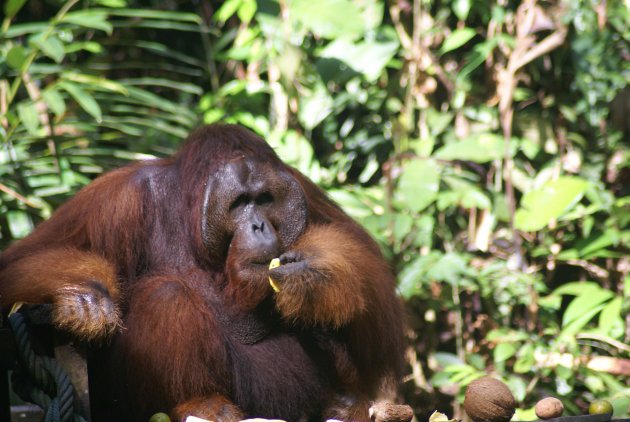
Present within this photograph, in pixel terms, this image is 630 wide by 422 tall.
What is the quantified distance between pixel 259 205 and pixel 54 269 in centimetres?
61

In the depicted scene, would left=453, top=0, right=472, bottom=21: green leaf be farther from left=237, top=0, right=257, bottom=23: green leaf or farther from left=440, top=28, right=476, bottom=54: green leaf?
left=237, top=0, right=257, bottom=23: green leaf

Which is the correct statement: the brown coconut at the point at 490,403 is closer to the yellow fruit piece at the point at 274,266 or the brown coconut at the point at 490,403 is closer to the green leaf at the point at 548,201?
the yellow fruit piece at the point at 274,266

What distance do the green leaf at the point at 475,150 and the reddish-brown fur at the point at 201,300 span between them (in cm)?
139

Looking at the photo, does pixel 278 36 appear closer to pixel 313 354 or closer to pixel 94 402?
pixel 313 354

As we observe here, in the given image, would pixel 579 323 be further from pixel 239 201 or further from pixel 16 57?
pixel 16 57

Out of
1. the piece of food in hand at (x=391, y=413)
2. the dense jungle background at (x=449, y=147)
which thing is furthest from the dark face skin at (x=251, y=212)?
the dense jungle background at (x=449, y=147)

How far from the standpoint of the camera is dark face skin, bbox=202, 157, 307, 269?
96.3 inches

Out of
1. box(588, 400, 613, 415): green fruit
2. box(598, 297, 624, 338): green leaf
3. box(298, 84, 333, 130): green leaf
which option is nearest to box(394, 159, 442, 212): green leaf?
box(298, 84, 333, 130): green leaf

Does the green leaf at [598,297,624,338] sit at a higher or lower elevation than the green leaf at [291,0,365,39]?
lower

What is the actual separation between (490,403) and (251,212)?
96cm

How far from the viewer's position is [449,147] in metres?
4.05

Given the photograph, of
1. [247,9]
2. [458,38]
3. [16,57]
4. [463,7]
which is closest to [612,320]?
[458,38]

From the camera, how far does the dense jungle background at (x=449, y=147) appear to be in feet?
12.6

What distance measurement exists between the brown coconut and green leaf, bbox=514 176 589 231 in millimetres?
2103
